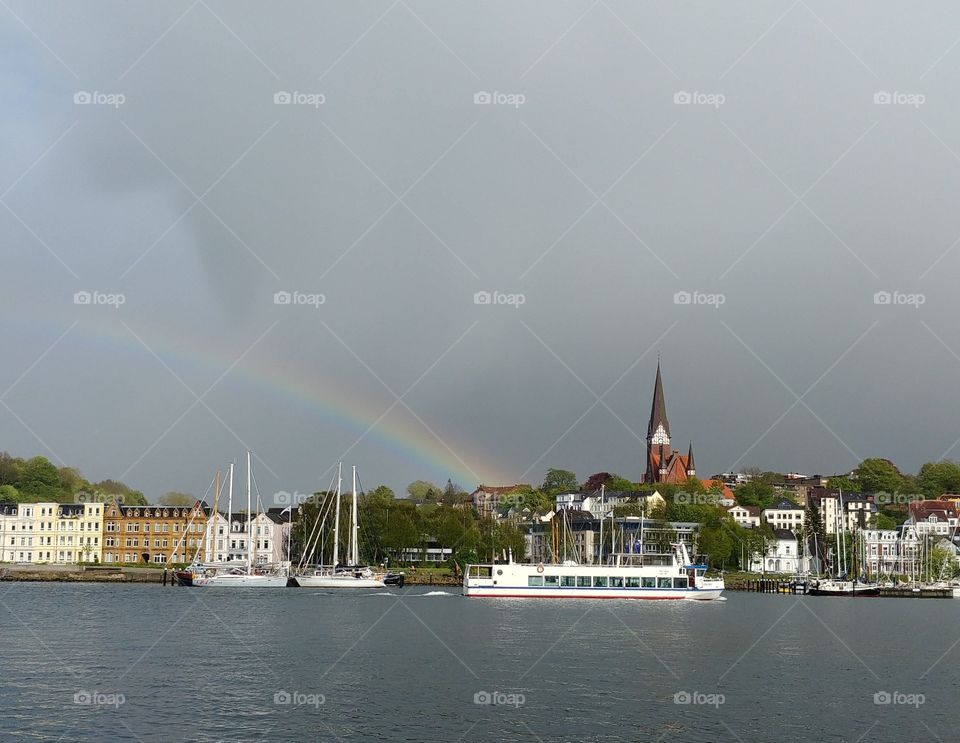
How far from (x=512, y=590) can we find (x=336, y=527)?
27091 mm

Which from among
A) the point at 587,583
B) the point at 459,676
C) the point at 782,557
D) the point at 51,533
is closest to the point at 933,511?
the point at 782,557

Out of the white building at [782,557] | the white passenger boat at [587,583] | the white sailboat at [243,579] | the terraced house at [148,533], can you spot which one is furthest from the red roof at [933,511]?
the terraced house at [148,533]

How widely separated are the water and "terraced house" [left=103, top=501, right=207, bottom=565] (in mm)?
85533

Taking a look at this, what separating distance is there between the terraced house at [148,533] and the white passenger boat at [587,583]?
70137 mm

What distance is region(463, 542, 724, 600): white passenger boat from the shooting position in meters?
104

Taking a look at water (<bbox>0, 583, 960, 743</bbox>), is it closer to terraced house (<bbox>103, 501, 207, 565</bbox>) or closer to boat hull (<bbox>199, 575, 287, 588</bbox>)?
boat hull (<bbox>199, 575, 287, 588</bbox>)

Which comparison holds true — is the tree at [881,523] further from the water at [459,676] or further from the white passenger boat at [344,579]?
the water at [459,676]

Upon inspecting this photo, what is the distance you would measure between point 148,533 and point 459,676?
129877 mm

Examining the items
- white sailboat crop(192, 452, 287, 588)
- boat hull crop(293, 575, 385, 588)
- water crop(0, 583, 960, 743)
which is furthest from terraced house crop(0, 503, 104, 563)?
water crop(0, 583, 960, 743)

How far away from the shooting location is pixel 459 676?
41938 millimetres

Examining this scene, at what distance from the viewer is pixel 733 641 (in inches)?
2357

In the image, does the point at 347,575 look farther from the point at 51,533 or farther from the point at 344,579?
the point at 51,533

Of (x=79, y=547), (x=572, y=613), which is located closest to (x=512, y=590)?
(x=572, y=613)

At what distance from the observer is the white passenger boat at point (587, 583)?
104m
